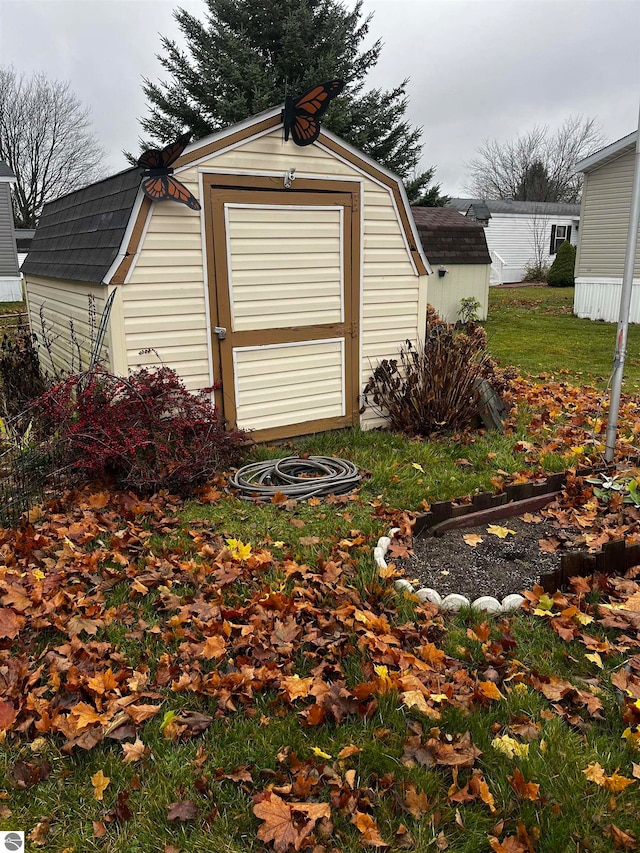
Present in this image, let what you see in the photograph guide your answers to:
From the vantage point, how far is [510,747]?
2.38 metres

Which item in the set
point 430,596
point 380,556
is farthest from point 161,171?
point 430,596

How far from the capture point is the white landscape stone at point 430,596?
11.1ft

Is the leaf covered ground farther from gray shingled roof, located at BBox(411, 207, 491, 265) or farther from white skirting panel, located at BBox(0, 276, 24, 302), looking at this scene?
white skirting panel, located at BBox(0, 276, 24, 302)

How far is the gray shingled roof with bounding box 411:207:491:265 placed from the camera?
13.6 metres

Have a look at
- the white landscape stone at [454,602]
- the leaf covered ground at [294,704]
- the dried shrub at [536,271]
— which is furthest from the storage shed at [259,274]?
the dried shrub at [536,271]

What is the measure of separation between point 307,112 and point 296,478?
10.7 feet

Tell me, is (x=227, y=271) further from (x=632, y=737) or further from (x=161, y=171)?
(x=632, y=737)

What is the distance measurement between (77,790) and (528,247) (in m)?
32.4

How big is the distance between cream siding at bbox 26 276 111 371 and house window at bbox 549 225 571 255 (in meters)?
28.5

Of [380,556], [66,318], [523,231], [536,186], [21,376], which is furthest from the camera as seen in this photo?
[536,186]

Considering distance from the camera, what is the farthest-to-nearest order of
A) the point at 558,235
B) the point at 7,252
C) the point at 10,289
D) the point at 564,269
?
1. the point at 558,235
2. the point at 564,269
3. the point at 10,289
4. the point at 7,252

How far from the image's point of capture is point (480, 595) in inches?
138

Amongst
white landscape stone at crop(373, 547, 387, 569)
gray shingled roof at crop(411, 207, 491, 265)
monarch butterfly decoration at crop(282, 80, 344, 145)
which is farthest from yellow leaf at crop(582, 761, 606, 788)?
gray shingled roof at crop(411, 207, 491, 265)

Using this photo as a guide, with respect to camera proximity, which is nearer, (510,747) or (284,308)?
(510,747)
